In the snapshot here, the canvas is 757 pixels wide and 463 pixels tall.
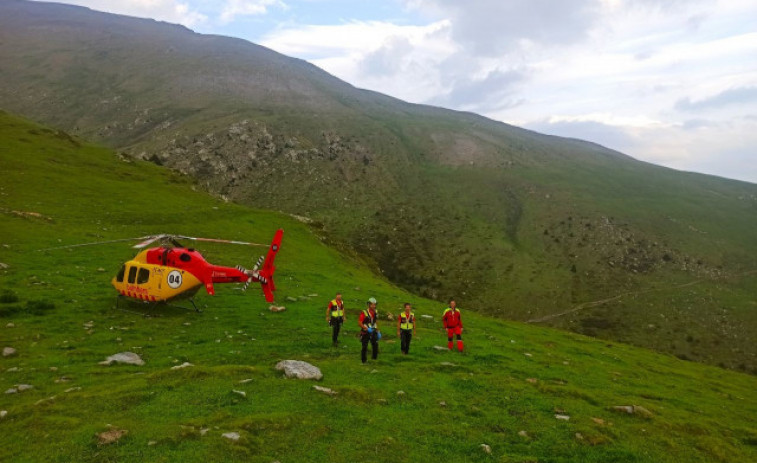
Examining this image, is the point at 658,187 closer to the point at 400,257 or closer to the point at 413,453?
the point at 400,257

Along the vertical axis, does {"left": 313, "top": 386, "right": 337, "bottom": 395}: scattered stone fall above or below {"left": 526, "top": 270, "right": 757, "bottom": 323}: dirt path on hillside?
above

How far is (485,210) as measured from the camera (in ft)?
474

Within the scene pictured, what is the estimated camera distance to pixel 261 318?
27062mm

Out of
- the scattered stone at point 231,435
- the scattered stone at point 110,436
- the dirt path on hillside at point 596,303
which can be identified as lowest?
the dirt path on hillside at point 596,303

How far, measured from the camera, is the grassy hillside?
12375 mm

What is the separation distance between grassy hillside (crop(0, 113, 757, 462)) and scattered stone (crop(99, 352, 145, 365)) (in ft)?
1.40

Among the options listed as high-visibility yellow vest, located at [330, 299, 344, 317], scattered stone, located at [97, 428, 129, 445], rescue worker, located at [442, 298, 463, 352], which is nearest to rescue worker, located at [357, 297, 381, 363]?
high-visibility yellow vest, located at [330, 299, 344, 317]

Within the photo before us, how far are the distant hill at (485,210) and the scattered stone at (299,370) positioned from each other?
200ft

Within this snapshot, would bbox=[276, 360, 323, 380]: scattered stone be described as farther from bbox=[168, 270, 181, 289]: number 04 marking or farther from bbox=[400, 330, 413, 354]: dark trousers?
bbox=[168, 270, 181, 289]: number 04 marking

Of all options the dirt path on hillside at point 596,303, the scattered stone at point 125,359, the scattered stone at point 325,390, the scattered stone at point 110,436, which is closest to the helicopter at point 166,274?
the scattered stone at point 125,359

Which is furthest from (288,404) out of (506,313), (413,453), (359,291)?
(506,313)

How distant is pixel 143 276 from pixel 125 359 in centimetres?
726

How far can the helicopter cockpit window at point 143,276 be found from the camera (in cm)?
2470

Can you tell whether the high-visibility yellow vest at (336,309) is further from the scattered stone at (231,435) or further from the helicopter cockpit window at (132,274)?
the helicopter cockpit window at (132,274)
